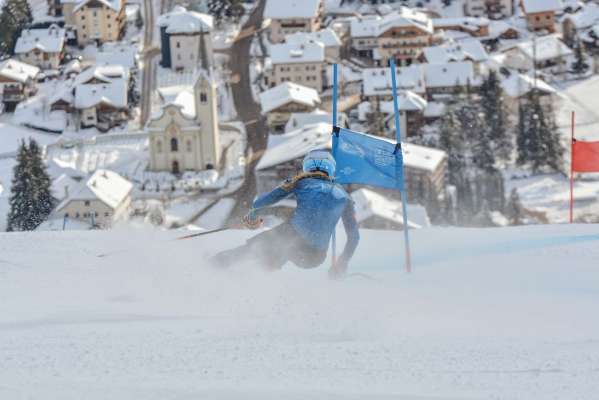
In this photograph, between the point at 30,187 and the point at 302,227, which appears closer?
the point at 302,227

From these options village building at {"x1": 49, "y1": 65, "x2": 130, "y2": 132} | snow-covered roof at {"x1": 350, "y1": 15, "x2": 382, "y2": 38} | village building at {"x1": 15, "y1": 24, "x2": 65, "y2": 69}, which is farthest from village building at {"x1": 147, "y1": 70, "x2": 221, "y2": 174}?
snow-covered roof at {"x1": 350, "y1": 15, "x2": 382, "y2": 38}

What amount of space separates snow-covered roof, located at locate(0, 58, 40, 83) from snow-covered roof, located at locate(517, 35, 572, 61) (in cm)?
1759

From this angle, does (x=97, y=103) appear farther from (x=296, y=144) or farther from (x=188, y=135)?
(x=296, y=144)

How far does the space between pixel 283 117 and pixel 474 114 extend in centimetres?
596

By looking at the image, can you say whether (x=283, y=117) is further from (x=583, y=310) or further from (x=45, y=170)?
(x=583, y=310)

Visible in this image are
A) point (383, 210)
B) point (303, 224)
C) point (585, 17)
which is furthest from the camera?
point (585, 17)

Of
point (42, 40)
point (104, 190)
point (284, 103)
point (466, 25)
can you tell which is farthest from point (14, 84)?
point (466, 25)

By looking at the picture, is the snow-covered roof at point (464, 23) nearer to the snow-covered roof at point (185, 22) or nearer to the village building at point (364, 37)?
the village building at point (364, 37)

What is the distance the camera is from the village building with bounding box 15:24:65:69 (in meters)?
41.5

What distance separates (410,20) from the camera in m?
41.4

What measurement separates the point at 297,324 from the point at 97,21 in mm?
40252

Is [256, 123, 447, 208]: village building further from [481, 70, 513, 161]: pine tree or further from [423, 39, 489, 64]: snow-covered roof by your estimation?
[423, 39, 489, 64]: snow-covered roof

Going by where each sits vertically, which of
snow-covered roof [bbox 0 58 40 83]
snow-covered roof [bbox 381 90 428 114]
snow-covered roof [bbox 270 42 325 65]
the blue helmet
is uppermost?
the blue helmet

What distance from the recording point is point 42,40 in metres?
42.0
